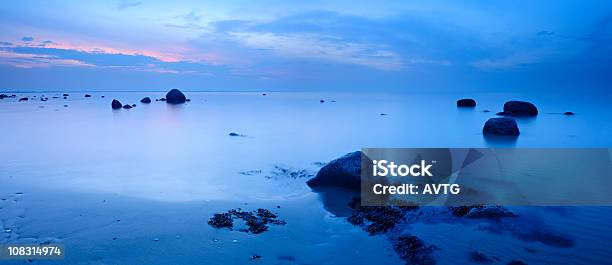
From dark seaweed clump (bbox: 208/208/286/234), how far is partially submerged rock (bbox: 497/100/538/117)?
4359 centimetres

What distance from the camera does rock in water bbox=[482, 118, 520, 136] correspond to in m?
24.2

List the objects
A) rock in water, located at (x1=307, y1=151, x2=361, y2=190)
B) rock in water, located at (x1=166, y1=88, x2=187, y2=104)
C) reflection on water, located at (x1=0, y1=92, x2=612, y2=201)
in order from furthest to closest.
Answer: rock in water, located at (x1=166, y1=88, x2=187, y2=104)
reflection on water, located at (x1=0, y1=92, x2=612, y2=201)
rock in water, located at (x1=307, y1=151, x2=361, y2=190)

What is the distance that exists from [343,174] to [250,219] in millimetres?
3452

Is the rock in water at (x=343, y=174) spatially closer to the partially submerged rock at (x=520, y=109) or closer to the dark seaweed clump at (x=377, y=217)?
the dark seaweed clump at (x=377, y=217)

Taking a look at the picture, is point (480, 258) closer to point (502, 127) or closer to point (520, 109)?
point (502, 127)

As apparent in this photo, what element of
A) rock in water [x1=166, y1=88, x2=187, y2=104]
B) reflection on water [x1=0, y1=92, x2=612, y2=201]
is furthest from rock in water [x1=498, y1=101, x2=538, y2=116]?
rock in water [x1=166, y1=88, x2=187, y2=104]

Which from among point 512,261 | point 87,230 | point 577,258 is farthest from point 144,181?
point 577,258

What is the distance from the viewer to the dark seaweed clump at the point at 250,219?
304 inches

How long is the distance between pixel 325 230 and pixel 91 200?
231 inches

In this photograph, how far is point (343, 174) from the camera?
423 inches

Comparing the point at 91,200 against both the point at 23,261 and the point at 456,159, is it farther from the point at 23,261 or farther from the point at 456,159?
the point at 456,159

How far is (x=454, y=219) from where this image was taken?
8094 mm

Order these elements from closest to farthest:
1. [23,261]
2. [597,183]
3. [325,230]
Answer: [23,261] → [325,230] → [597,183]

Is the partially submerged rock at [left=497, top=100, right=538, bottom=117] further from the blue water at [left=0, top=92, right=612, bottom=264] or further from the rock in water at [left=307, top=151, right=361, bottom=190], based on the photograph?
the rock in water at [left=307, top=151, right=361, bottom=190]
